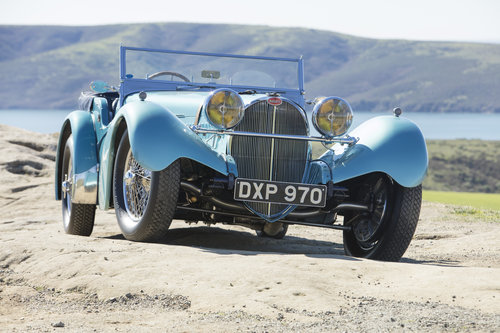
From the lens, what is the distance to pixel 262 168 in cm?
588

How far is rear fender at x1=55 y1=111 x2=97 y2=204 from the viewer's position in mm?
6781

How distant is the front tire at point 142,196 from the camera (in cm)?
542

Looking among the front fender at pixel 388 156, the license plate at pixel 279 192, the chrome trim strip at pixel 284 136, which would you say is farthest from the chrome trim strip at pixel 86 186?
the front fender at pixel 388 156

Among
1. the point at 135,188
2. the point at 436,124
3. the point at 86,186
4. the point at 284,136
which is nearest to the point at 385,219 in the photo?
the point at 284,136

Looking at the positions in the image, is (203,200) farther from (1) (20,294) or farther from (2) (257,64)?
(2) (257,64)

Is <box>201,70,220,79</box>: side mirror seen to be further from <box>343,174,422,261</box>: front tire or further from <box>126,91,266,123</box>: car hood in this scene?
<box>343,174,422,261</box>: front tire

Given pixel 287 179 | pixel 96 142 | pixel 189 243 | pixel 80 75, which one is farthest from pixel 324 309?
pixel 80 75

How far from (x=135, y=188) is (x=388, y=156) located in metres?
1.97

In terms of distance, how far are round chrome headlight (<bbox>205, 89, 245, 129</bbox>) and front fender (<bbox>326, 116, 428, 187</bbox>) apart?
2.88ft

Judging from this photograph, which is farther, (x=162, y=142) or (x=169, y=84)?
(x=169, y=84)

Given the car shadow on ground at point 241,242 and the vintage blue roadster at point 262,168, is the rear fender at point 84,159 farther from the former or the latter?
the car shadow on ground at point 241,242

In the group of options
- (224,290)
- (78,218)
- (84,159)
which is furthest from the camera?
(78,218)

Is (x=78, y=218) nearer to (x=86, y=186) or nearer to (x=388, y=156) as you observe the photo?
(x=86, y=186)

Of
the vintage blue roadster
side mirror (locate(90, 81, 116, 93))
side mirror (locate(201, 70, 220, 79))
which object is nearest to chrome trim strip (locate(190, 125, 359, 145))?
the vintage blue roadster
